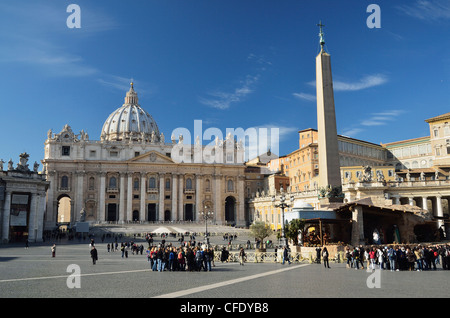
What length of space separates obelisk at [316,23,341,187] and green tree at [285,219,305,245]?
2.51 metres

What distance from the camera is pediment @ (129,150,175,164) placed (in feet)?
223

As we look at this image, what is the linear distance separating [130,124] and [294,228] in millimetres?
81079

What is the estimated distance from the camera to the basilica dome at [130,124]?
94625mm

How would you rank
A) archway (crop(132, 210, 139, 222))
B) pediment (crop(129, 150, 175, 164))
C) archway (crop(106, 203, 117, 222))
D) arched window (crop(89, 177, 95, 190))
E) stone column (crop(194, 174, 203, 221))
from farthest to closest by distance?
stone column (crop(194, 174, 203, 221)) < archway (crop(132, 210, 139, 222)) < pediment (crop(129, 150, 175, 164)) < archway (crop(106, 203, 117, 222)) < arched window (crop(89, 177, 95, 190))

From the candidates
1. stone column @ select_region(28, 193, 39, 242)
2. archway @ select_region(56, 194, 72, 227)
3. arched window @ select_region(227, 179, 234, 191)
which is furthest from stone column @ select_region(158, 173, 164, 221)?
stone column @ select_region(28, 193, 39, 242)

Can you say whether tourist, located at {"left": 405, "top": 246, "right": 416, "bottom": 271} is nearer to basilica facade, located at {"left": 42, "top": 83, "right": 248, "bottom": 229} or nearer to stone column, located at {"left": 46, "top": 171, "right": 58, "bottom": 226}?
basilica facade, located at {"left": 42, "top": 83, "right": 248, "bottom": 229}

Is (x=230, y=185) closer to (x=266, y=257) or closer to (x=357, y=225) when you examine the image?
(x=357, y=225)

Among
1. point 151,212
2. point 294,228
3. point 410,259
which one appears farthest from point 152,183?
point 410,259

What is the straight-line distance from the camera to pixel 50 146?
64.9 meters

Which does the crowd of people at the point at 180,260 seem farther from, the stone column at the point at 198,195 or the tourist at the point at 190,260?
the stone column at the point at 198,195

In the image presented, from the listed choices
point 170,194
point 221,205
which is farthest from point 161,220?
point 221,205

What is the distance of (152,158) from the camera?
225 feet

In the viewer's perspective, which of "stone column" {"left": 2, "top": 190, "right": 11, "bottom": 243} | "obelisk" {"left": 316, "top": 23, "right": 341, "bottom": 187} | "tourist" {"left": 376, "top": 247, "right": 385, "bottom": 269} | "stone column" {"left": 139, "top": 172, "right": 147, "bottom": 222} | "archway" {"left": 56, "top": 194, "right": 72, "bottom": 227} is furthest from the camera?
"archway" {"left": 56, "top": 194, "right": 72, "bottom": 227}
